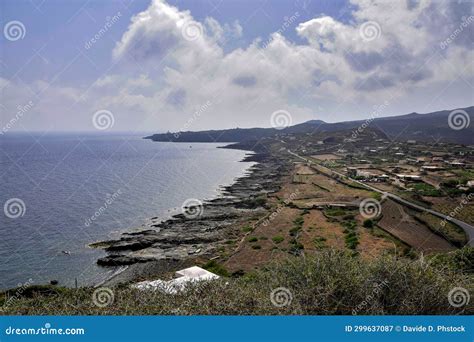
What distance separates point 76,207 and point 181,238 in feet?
62.7

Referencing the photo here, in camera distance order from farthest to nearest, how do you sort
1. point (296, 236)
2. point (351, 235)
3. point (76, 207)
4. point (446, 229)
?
point (76, 207) < point (296, 236) < point (351, 235) < point (446, 229)

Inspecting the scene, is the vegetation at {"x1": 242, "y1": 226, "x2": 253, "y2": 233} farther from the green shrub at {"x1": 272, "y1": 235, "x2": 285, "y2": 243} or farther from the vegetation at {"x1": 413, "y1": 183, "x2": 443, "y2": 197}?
the vegetation at {"x1": 413, "y1": 183, "x2": 443, "y2": 197}

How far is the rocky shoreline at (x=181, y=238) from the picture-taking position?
28.1 meters

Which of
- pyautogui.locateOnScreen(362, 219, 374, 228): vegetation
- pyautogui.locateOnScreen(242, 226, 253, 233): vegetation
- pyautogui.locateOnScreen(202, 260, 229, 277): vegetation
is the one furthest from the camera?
pyautogui.locateOnScreen(242, 226, 253, 233): vegetation

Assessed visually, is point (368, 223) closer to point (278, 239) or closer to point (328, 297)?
point (278, 239)

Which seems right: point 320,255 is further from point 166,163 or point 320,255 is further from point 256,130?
point 256,130

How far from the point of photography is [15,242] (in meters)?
32.5

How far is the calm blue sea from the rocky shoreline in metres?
1.84

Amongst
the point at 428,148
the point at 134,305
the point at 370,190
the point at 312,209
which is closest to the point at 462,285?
the point at 134,305

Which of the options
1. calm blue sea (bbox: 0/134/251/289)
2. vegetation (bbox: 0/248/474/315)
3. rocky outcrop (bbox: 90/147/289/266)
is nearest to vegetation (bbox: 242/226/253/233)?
rocky outcrop (bbox: 90/147/289/266)

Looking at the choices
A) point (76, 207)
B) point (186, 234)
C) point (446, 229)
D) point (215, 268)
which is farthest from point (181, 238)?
point (446, 229)

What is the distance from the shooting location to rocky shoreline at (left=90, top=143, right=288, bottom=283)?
28062 mm

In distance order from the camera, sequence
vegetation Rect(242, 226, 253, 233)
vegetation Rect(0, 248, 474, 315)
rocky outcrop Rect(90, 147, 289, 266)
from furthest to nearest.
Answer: vegetation Rect(242, 226, 253, 233)
rocky outcrop Rect(90, 147, 289, 266)
vegetation Rect(0, 248, 474, 315)

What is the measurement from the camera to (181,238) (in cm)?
3388
